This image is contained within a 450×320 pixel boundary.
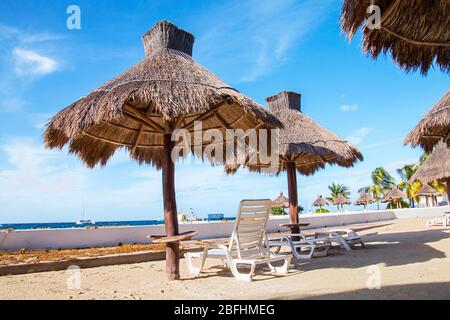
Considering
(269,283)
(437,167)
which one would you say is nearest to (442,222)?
(437,167)

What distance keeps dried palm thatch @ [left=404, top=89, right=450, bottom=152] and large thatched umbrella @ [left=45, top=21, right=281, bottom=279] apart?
8.51 ft

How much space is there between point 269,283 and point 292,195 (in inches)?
174

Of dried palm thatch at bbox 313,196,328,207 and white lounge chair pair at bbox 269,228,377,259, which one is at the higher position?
dried palm thatch at bbox 313,196,328,207

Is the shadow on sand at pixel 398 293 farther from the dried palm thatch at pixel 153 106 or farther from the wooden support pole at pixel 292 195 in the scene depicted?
the wooden support pole at pixel 292 195

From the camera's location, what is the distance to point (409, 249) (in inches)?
273

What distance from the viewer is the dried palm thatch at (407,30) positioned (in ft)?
10.5

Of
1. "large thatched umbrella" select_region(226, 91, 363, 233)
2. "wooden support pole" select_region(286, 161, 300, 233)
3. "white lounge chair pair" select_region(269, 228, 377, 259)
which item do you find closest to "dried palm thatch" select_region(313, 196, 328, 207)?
"large thatched umbrella" select_region(226, 91, 363, 233)

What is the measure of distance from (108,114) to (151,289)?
6.91 ft

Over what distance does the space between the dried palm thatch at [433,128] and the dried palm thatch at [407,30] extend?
6.21 feet

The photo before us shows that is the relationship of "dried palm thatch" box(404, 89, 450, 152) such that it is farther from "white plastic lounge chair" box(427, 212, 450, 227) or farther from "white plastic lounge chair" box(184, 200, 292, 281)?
"white plastic lounge chair" box(427, 212, 450, 227)

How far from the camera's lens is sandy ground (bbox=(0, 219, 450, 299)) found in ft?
11.6

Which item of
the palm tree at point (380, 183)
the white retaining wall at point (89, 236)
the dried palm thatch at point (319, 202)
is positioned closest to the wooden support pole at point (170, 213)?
the white retaining wall at point (89, 236)

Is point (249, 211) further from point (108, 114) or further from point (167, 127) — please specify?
point (108, 114)
